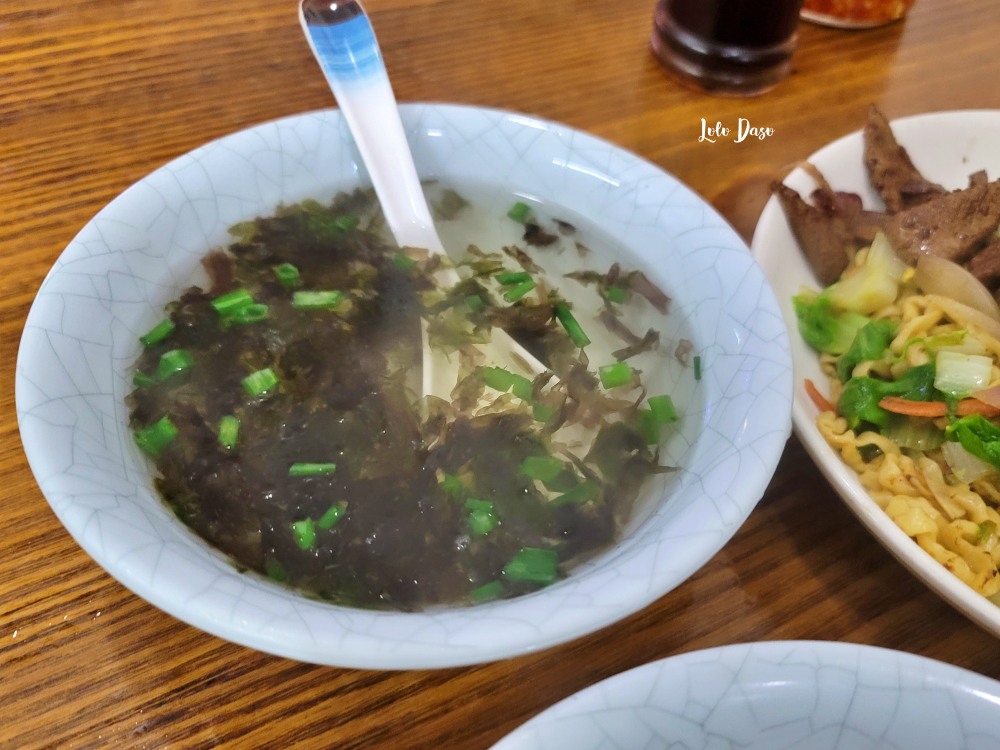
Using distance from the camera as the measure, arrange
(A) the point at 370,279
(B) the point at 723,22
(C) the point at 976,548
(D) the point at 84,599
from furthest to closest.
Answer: (B) the point at 723,22, (A) the point at 370,279, (C) the point at 976,548, (D) the point at 84,599

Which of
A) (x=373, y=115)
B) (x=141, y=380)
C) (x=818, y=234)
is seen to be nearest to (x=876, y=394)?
(x=818, y=234)

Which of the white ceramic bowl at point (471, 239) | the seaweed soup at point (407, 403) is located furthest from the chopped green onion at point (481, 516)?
the white ceramic bowl at point (471, 239)

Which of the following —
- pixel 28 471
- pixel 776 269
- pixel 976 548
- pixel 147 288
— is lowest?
pixel 976 548

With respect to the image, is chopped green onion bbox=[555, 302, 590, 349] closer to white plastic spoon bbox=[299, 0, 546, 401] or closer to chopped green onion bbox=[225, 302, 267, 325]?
white plastic spoon bbox=[299, 0, 546, 401]

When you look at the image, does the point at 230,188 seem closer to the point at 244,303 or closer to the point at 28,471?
the point at 244,303

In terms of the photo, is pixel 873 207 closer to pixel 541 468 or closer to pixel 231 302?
pixel 541 468

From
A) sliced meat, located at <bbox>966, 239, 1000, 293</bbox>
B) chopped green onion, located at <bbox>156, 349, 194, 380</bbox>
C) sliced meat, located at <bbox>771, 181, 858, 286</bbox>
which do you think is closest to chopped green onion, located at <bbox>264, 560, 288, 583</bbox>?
chopped green onion, located at <bbox>156, 349, 194, 380</bbox>

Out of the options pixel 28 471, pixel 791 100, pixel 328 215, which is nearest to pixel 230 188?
pixel 328 215
